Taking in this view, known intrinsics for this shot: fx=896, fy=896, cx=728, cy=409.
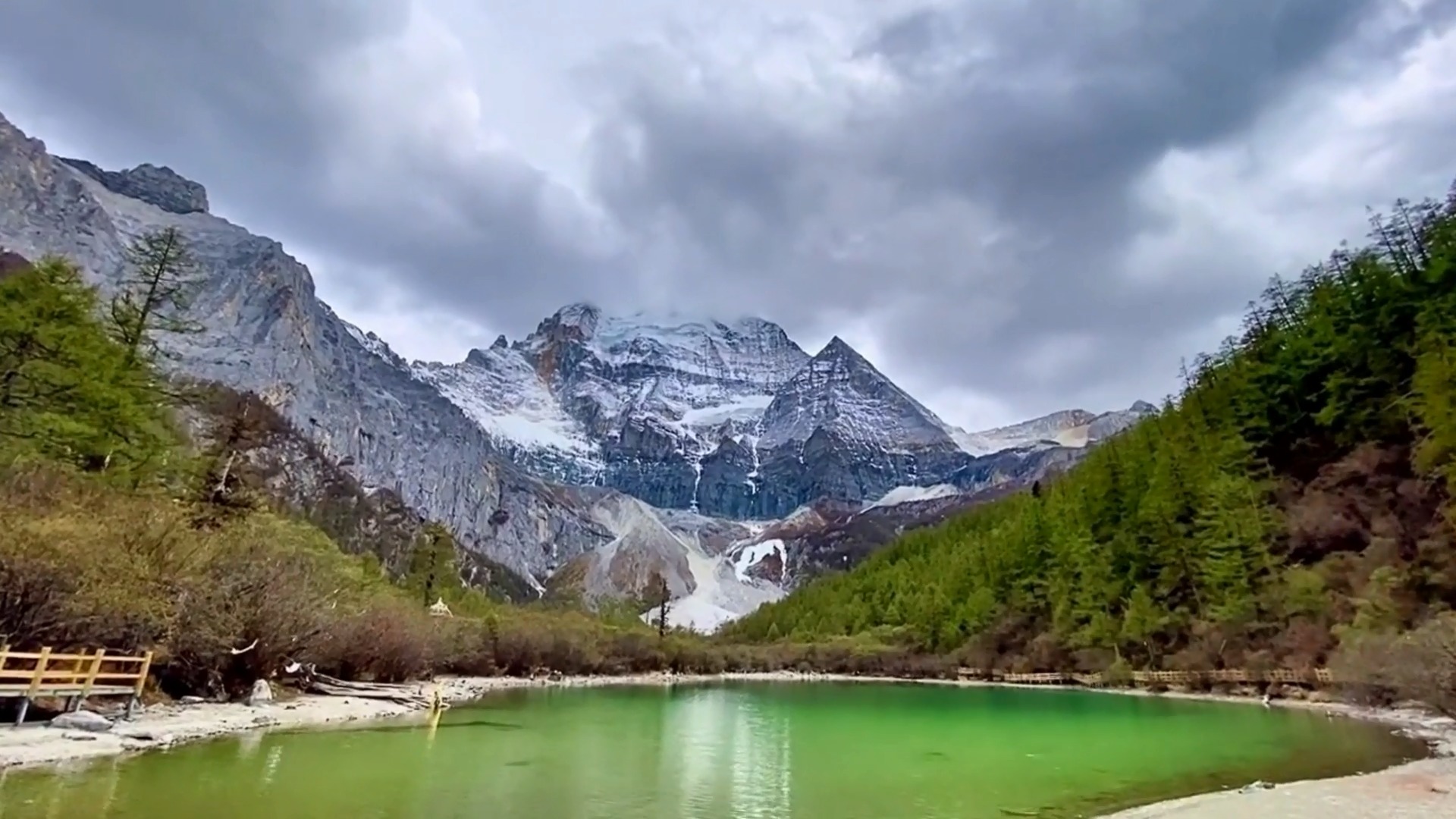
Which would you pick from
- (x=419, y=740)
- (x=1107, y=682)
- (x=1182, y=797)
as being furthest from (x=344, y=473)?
(x=1182, y=797)

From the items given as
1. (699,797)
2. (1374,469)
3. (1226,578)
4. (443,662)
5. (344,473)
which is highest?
(344,473)

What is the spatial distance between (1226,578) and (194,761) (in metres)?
47.1

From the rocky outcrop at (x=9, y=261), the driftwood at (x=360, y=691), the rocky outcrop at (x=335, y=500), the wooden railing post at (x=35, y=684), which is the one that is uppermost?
the rocky outcrop at (x=9, y=261)

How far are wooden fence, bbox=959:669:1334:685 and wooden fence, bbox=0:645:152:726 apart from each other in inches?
1588

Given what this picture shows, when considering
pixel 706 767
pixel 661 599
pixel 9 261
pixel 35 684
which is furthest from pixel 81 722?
pixel 9 261

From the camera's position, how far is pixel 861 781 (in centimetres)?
1772

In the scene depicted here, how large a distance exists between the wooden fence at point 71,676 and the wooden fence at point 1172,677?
40346mm

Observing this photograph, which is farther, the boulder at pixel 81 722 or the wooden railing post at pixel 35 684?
the boulder at pixel 81 722

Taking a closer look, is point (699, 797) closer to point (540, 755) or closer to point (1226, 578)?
point (540, 755)

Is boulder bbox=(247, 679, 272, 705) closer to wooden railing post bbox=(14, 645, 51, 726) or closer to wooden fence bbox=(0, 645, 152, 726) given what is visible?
wooden fence bbox=(0, 645, 152, 726)

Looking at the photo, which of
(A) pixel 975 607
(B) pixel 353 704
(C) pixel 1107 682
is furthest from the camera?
(A) pixel 975 607

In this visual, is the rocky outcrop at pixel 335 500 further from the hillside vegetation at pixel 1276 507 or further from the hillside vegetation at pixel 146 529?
the hillside vegetation at pixel 146 529

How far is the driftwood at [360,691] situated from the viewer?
102 feet

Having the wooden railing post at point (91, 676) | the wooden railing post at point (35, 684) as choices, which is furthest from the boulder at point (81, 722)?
the wooden railing post at point (35, 684)
